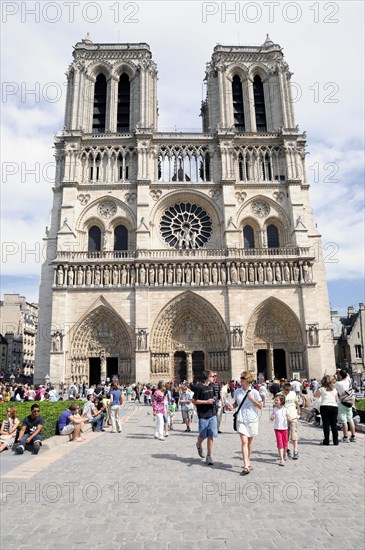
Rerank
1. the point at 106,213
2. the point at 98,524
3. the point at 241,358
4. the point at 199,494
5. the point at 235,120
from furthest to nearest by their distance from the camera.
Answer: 1. the point at 235,120
2. the point at 106,213
3. the point at 241,358
4. the point at 199,494
5. the point at 98,524

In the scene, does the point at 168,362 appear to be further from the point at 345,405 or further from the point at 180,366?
the point at 345,405

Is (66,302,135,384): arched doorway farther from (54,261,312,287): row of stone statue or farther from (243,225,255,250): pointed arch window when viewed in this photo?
(243,225,255,250): pointed arch window

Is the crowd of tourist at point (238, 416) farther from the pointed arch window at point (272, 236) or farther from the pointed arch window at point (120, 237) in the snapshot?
the pointed arch window at point (272, 236)

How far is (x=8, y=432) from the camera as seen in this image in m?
9.66

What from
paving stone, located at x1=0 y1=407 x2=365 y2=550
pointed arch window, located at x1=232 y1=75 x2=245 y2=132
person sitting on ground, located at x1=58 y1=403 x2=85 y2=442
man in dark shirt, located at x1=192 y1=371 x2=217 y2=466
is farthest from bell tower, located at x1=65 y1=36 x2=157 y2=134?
paving stone, located at x1=0 y1=407 x2=365 y2=550

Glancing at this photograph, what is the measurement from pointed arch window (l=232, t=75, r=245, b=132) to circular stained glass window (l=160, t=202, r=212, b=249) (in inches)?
345

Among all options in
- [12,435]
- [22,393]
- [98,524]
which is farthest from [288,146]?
[98,524]

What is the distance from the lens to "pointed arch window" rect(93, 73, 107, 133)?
3522 cm

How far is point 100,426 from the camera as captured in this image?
42.2 ft

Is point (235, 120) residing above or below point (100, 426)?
above

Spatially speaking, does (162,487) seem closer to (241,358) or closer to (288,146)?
(241,358)

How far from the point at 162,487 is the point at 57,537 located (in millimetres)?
2149

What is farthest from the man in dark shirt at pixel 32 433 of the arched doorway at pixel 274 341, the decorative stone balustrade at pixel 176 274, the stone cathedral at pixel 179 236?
the arched doorway at pixel 274 341

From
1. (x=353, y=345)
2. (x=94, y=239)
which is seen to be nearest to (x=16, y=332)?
(x=94, y=239)
